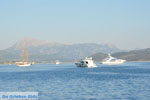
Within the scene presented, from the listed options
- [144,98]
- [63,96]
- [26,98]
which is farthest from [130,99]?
[26,98]

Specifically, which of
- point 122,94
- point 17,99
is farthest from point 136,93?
point 17,99

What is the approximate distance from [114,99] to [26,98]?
51.9ft

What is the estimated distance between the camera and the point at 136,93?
6544cm

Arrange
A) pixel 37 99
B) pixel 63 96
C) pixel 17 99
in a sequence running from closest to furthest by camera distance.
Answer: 1. pixel 17 99
2. pixel 37 99
3. pixel 63 96

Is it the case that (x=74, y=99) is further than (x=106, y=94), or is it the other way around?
(x=106, y=94)

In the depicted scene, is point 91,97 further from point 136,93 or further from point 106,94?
point 136,93

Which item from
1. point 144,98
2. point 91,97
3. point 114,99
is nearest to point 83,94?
point 91,97

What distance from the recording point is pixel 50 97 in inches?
2438

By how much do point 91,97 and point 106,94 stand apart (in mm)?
4783

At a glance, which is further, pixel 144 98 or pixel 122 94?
pixel 122 94

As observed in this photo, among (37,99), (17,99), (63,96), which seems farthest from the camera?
(63,96)

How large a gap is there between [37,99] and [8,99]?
546 centimetres

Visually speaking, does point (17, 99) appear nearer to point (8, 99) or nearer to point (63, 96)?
point (8, 99)

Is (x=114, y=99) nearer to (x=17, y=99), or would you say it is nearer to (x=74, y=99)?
(x=74, y=99)
